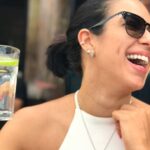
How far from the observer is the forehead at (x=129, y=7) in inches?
82.2

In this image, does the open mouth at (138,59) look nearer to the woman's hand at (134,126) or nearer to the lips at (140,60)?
the lips at (140,60)

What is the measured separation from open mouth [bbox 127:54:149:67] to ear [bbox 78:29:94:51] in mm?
176

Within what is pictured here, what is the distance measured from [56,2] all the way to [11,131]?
72.8 inches

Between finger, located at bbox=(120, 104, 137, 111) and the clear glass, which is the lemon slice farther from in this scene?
finger, located at bbox=(120, 104, 137, 111)

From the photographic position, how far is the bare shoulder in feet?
7.22

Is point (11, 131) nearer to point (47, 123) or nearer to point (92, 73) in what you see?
point (47, 123)

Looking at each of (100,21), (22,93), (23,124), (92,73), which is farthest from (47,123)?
(22,93)

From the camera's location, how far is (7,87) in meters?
2.15

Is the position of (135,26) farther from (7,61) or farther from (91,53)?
(7,61)

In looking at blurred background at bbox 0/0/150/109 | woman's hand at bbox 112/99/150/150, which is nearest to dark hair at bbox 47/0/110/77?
woman's hand at bbox 112/99/150/150

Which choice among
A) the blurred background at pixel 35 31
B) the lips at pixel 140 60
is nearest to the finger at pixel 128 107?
the lips at pixel 140 60

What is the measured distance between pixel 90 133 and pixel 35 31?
1.97m

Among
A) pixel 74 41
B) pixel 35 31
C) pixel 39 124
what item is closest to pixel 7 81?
pixel 39 124

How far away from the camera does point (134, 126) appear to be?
2.02 metres
